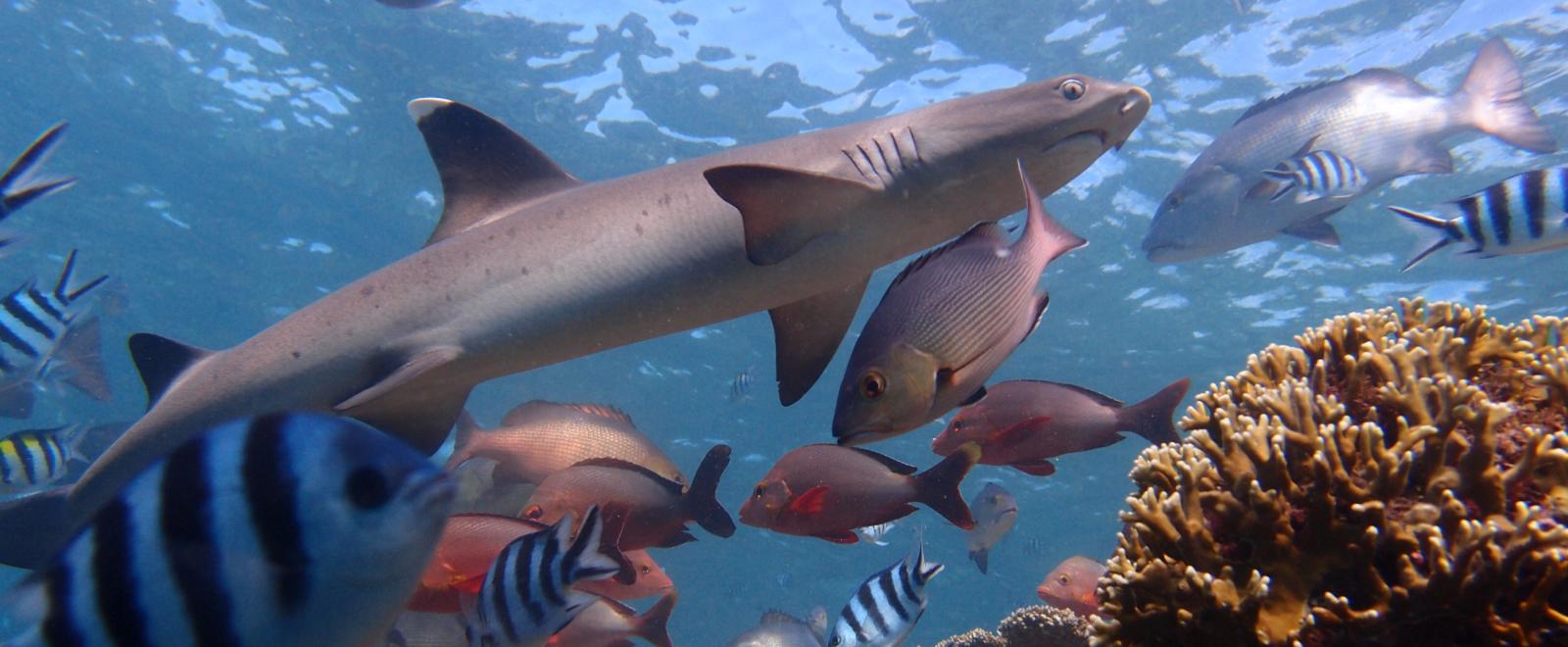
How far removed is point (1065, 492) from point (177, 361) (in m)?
41.7

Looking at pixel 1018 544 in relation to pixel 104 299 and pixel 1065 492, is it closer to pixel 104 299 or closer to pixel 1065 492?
pixel 1065 492

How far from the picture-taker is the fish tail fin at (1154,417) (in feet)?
14.1

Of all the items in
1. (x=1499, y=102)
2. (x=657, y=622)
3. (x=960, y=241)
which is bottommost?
(x=657, y=622)

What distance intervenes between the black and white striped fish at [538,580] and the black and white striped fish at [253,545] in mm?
2263

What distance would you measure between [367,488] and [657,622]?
4.73 metres

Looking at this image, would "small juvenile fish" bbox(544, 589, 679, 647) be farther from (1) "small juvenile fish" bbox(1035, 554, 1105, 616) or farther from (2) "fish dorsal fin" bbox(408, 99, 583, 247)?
(1) "small juvenile fish" bbox(1035, 554, 1105, 616)

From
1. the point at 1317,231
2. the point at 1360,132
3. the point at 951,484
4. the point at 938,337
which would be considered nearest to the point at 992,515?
the point at 1317,231

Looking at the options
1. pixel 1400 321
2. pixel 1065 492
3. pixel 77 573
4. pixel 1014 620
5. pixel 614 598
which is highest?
pixel 1400 321

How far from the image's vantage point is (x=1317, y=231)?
661cm

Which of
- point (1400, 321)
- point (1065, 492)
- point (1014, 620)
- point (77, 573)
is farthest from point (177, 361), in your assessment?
point (1065, 492)

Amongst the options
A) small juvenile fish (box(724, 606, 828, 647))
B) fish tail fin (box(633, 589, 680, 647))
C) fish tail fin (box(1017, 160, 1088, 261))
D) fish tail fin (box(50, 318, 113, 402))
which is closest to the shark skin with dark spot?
fish tail fin (box(1017, 160, 1088, 261))

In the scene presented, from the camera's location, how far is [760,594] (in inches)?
2256

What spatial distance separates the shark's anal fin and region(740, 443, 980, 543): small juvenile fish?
643 millimetres

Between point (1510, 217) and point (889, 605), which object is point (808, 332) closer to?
point (889, 605)
